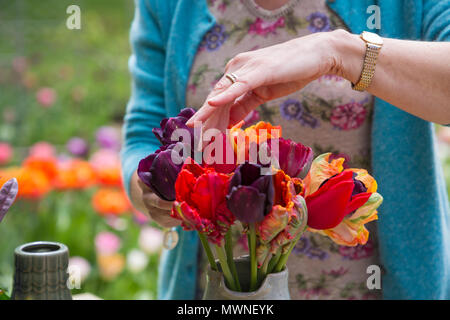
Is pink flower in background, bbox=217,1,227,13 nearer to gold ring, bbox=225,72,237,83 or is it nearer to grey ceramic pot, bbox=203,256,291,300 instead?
gold ring, bbox=225,72,237,83

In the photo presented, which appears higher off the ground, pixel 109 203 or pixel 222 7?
pixel 222 7

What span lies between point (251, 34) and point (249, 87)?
36 cm

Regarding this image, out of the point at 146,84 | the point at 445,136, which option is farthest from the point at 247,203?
the point at 445,136

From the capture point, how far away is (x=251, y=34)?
903 millimetres

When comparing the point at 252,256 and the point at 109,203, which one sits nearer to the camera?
the point at 252,256

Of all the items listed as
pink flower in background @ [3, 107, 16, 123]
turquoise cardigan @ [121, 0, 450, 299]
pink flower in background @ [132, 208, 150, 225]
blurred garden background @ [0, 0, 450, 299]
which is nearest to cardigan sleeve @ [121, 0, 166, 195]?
turquoise cardigan @ [121, 0, 450, 299]

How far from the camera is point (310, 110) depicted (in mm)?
880

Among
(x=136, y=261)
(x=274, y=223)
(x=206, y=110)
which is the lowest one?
(x=136, y=261)

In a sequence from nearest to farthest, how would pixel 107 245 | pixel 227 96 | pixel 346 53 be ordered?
pixel 227 96, pixel 346 53, pixel 107 245

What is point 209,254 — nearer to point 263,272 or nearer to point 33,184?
point 263,272

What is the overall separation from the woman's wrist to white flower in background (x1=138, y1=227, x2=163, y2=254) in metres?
1.09

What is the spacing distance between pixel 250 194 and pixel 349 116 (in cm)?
47

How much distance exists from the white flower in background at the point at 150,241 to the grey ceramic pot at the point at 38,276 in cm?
106

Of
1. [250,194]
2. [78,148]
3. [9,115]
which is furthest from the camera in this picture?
[9,115]
